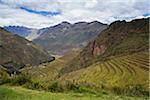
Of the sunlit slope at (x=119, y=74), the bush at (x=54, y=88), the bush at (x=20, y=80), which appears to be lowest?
the bush at (x=54, y=88)

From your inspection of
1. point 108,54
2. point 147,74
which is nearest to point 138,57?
point 147,74

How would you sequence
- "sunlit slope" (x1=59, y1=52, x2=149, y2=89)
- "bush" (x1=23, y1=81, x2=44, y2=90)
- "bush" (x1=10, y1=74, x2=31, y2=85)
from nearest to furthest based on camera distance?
"bush" (x1=23, y1=81, x2=44, y2=90), "bush" (x1=10, y1=74, x2=31, y2=85), "sunlit slope" (x1=59, y1=52, x2=149, y2=89)

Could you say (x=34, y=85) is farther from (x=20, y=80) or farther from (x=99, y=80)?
(x=99, y=80)

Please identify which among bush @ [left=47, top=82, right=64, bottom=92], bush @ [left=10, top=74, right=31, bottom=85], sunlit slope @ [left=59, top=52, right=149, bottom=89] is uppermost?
sunlit slope @ [left=59, top=52, right=149, bottom=89]

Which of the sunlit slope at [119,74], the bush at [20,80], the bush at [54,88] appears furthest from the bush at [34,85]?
the sunlit slope at [119,74]

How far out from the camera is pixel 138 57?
129375mm

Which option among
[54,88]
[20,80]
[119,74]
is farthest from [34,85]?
[119,74]

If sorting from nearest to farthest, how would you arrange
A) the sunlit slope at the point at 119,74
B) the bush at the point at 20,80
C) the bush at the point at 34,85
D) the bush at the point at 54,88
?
the bush at the point at 54,88 → the bush at the point at 34,85 → the bush at the point at 20,80 → the sunlit slope at the point at 119,74

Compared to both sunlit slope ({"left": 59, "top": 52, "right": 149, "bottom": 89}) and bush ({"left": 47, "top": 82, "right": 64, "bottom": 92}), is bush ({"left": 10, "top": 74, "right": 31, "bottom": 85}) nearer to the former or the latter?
bush ({"left": 47, "top": 82, "right": 64, "bottom": 92})

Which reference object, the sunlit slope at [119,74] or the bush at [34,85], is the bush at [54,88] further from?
the sunlit slope at [119,74]

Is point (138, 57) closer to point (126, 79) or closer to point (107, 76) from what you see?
point (107, 76)

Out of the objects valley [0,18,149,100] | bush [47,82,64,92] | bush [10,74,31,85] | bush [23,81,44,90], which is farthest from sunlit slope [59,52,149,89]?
bush [47,82,64,92]

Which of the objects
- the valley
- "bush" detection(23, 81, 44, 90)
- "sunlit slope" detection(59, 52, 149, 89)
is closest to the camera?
the valley

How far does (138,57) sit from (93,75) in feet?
85.8
